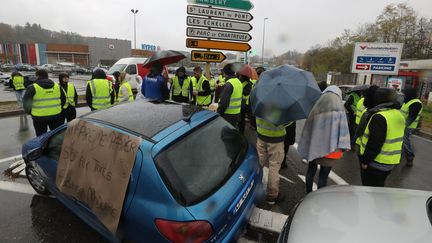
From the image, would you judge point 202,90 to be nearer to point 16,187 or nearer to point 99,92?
point 99,92

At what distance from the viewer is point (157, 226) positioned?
1906 millimetres

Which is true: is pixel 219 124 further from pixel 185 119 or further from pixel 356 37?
pixel 356 37

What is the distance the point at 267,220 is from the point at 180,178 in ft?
5.27

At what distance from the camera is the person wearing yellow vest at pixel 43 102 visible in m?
4.50

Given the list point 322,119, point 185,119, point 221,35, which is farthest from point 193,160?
point 221,35

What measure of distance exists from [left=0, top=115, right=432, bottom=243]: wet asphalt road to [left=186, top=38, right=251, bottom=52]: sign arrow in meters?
2.99

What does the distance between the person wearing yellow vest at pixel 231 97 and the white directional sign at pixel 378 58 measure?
7731mm

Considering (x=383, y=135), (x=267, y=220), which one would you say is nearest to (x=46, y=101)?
(x=267, y=220)

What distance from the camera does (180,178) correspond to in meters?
2.03

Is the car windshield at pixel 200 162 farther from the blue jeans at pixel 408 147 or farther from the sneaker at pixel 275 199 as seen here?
the blue jeans at pixel 408 147

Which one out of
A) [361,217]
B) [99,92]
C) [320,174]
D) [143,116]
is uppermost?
[143,116]

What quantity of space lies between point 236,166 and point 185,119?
676mm

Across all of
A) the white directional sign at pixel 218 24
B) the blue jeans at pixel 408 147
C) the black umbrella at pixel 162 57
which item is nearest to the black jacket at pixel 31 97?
the black umbrella at pixel 162 57

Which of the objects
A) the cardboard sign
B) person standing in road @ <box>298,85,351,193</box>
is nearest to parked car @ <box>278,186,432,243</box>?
person standing in road @ <box>298,85,351,193</box>
